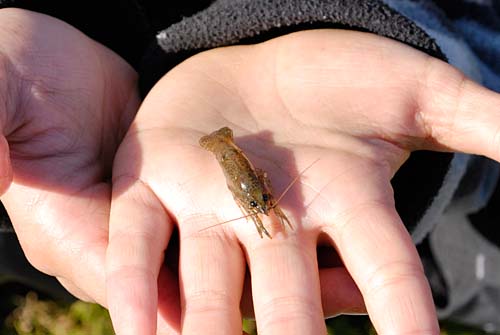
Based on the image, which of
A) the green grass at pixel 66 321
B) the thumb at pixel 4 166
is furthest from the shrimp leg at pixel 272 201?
the green grass at pixel 66 321

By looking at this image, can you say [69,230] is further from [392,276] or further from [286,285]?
[392,276]

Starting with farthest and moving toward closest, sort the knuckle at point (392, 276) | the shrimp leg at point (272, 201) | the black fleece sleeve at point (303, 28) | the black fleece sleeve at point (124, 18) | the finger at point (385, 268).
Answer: the black fleece sleeve at point (124, 18), the black fleece sleeve at point (303, 28), the shrimp leg at point (272, 201), the knuckle at point (392, 276), the finger at point (385, 268)

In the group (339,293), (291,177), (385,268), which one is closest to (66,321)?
(291,177)

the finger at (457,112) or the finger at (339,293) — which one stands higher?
the finger at (457,112)

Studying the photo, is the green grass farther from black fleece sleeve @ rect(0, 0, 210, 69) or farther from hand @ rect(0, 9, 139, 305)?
black fleece sleeve @ rect(0, 0, 210, 69)

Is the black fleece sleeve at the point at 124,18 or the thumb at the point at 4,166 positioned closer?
the thumb at the point at 4,166

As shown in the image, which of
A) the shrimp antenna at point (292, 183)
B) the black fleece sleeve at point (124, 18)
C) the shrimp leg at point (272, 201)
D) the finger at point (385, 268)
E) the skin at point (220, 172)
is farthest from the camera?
the black fleece sleeve at point (124, 18)

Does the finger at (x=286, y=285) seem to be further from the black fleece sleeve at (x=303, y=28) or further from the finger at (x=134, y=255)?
the black fleece sleeve at (x=303, y=28)
